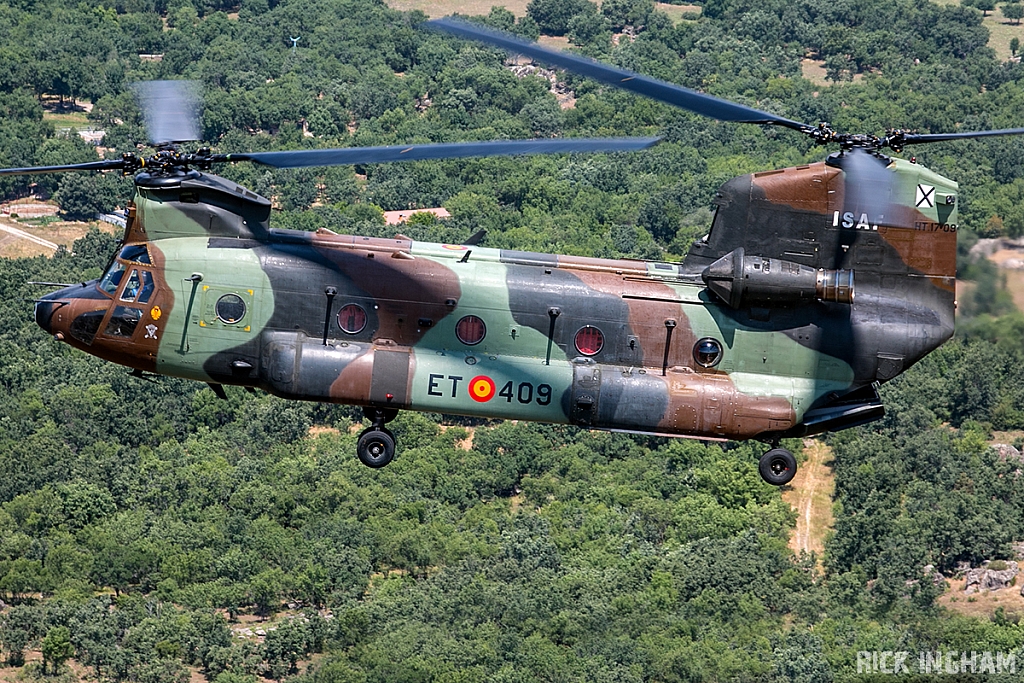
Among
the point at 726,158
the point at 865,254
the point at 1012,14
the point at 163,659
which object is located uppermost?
the point at 1012,14

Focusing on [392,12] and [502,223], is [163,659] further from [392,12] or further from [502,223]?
[392,12]

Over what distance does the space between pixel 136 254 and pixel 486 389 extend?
21.4 ft

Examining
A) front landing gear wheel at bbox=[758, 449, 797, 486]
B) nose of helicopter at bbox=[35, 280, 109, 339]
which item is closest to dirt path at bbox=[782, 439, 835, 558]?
front landing gear wheel at bbox=[758, 449, 797, 486]

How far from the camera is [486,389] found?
96.5 feet

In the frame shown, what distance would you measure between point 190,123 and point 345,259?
393 cm

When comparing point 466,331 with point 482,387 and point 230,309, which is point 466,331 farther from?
point 230,309

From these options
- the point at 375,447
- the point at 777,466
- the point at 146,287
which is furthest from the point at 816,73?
the point at 146,287

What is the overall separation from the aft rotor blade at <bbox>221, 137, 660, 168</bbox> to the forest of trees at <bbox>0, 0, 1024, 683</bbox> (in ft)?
25.5

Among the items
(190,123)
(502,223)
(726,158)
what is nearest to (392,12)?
(726,158)

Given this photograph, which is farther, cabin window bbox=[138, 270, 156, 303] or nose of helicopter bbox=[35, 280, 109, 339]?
nose of helicopter bbox=[35, 280, 109, 339]

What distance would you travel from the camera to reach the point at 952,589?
3017 inches

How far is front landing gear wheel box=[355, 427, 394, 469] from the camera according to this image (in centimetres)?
2981

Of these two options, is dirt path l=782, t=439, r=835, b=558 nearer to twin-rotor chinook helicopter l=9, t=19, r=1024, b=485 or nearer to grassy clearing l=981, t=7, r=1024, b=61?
twin-rotor chinook helicopter l=9, t=19, r=1024, b=485

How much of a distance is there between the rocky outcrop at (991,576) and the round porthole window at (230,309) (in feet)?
177
